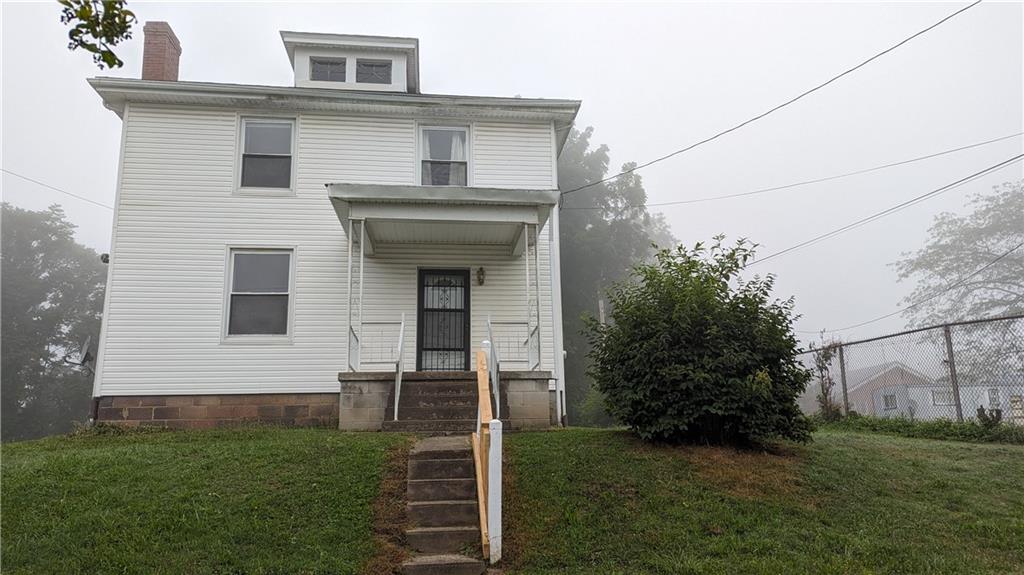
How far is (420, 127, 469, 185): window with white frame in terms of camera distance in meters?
12.3

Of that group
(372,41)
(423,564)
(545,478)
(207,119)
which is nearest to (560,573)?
(423,564)

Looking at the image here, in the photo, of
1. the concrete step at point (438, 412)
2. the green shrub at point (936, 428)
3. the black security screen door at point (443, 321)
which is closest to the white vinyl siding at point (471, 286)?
the black security screen door at point (443, 321)

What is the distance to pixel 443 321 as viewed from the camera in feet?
38.9

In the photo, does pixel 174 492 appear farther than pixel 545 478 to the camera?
No

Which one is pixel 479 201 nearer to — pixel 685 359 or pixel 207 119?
pixel 685 359

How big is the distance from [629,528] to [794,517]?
152cm

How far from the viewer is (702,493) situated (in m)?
6.25

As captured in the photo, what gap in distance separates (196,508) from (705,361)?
5385mm

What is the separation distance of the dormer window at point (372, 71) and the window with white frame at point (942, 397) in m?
12.3

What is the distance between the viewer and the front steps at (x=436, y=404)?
9.05m

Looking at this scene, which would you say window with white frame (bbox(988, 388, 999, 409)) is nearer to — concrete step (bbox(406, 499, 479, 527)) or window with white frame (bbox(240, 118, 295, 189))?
concrete step (bbox(406, 499, 479, 527))

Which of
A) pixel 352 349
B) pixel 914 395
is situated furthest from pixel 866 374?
pixel 352 349

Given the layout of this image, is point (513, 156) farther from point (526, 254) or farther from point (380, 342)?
point (380, 342)

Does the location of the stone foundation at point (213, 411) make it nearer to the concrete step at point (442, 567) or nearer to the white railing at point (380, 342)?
the white railing at point (380, 342)
